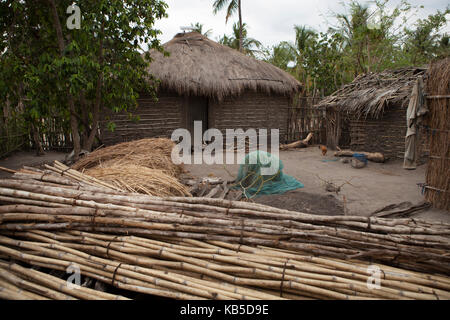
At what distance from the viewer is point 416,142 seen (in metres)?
4.35

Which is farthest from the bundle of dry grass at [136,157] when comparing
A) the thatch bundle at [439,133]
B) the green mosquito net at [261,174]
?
the thatch bundle at [439,133]

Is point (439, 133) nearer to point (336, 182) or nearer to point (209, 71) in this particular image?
point (336, 182)

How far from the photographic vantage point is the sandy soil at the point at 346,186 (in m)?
4.27

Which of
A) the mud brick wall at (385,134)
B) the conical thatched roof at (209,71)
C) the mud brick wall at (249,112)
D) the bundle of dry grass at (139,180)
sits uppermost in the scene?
the conical thatched roof at (209,71)

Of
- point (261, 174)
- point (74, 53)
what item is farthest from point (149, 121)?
point (261, 174)

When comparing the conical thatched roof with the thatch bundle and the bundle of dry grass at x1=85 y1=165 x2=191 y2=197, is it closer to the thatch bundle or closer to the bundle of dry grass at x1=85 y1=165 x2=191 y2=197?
the bundle of dry grass at x1=85 y1=165 x2=191 y2=197

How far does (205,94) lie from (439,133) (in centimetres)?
663

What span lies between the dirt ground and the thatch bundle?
0.82 feet

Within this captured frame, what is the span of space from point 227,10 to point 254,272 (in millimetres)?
16606

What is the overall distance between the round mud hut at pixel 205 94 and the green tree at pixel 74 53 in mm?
2395

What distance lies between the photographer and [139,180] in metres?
3.54

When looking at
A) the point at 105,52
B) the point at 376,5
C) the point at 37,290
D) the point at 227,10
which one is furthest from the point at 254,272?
the point at 227,10

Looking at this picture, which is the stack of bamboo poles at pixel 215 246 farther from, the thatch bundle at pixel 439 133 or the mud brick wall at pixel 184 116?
the mud brick wall at pixel 184 116

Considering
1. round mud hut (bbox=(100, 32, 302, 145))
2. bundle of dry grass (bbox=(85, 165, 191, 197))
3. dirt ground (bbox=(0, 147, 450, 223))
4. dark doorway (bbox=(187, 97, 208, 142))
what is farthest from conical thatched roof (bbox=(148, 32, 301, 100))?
bundle of dry grass (bbox=(85, 165, 191, 197))
